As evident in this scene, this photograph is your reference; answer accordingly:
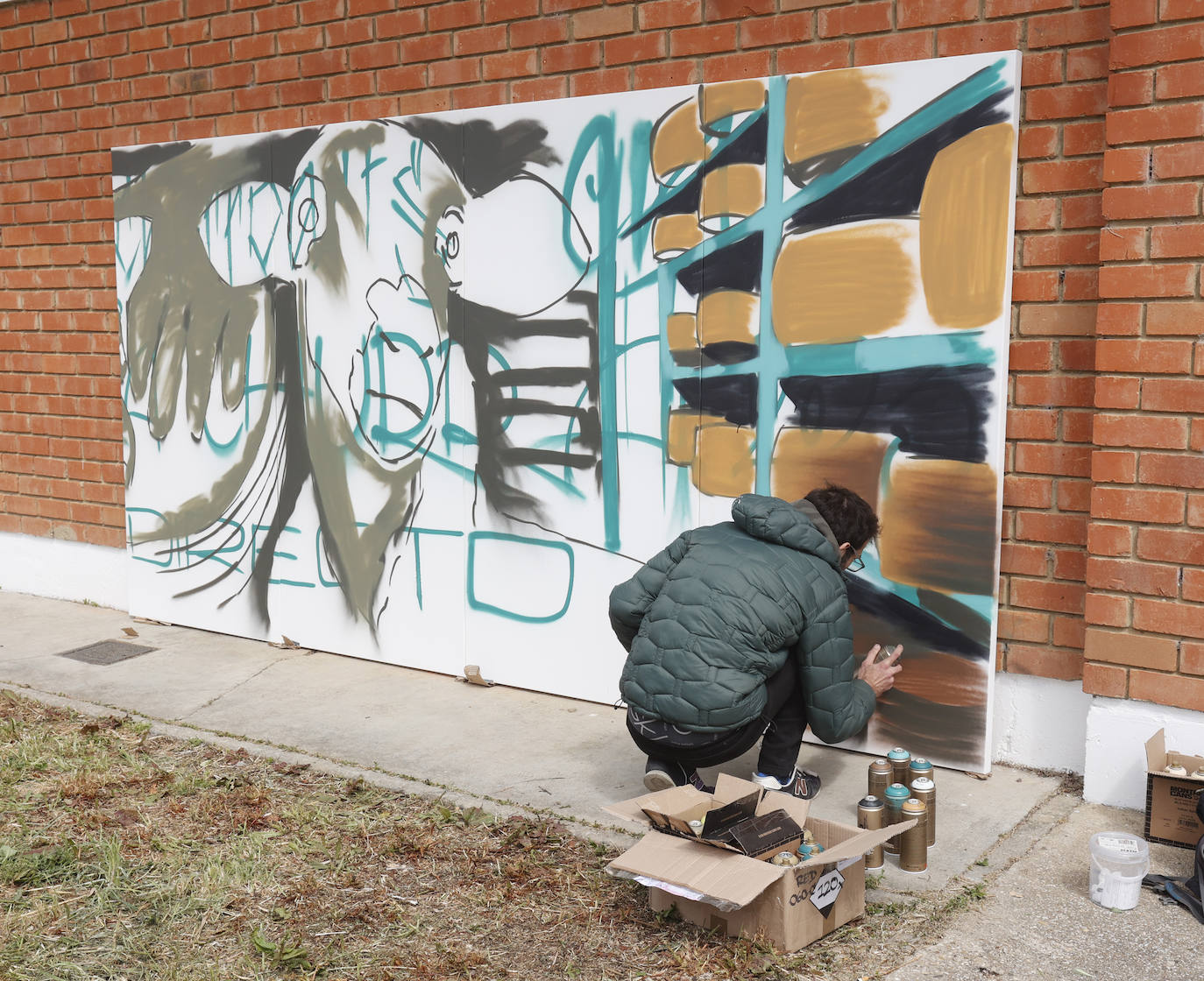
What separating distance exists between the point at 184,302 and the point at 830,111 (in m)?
3.87

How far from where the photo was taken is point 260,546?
21.7 ft

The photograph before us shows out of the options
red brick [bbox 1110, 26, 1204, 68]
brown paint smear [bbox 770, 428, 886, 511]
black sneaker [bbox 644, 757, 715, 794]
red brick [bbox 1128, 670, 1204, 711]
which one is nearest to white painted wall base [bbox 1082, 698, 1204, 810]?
red brick [bbox 1128, 670, 1204, 711]

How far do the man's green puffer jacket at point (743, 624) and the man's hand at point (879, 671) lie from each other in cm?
37

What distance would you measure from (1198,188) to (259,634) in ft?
16.4

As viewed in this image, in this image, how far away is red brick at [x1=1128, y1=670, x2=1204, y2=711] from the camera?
413 cm

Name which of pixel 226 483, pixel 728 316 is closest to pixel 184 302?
pixel 226 483

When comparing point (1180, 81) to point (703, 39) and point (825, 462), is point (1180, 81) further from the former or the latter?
point (703, 39)

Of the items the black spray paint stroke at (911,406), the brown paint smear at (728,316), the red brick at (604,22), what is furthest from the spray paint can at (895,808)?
the red brick at (604,22)

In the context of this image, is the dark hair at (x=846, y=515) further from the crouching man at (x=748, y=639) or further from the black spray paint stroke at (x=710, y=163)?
the black spray paint stroke at (x=710, y=163)

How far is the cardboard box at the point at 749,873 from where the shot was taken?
3.26 meters

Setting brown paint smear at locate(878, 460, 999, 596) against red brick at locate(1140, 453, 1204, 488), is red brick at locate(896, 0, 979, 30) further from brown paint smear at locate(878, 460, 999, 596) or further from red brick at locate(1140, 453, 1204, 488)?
red brick at locate(1140, 453, 1204, 488)

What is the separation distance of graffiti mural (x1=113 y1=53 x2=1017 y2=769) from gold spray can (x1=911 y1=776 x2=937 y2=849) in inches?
A: 28.0

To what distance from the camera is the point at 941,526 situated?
15.1 feet

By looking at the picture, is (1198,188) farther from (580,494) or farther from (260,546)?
(260,546)
